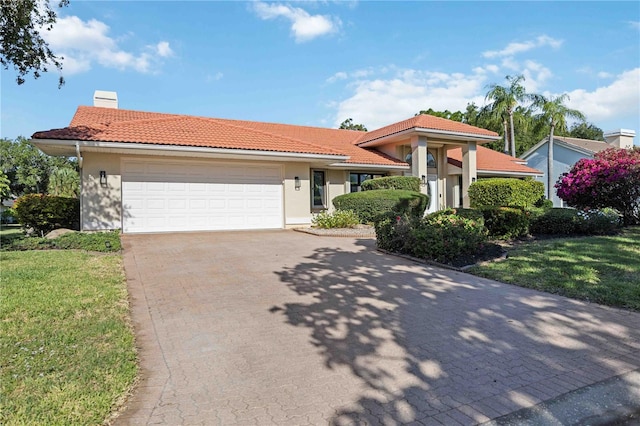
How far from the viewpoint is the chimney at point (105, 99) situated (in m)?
18.6

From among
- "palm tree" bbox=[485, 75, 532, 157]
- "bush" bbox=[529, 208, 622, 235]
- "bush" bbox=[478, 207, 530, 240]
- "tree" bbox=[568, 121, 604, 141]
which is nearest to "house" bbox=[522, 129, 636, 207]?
"palm tree" bbox=[485, 75, 532, 157]

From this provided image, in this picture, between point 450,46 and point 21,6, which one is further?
point 450,46

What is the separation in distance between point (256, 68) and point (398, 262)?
38.6 feet

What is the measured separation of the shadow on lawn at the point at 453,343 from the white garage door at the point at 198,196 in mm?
8135

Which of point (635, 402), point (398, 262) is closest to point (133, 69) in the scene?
point (398, 262)

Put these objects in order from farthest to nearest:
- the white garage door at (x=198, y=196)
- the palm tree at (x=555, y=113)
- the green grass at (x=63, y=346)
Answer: the palm tree at (x=555, y=113) < the white garage door at (x=198, y=196) < the green grass at (x=63, y=346)

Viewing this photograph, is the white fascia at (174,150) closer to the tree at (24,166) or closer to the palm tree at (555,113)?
the palm tree at (555,113)

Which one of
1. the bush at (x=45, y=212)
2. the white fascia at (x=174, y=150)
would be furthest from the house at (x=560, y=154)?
the bush at (x=45, y=212)

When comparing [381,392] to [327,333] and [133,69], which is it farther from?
[133,69]

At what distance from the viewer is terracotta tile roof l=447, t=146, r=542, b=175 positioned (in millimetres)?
23359

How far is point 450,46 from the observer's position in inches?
543

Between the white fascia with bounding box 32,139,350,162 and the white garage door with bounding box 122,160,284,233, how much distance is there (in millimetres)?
667

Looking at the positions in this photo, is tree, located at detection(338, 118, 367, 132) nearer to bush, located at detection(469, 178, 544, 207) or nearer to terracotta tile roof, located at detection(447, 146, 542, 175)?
terracotta tile roof, located at detection(447, 146, 542, 175)

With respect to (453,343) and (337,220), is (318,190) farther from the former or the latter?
(453,343)
